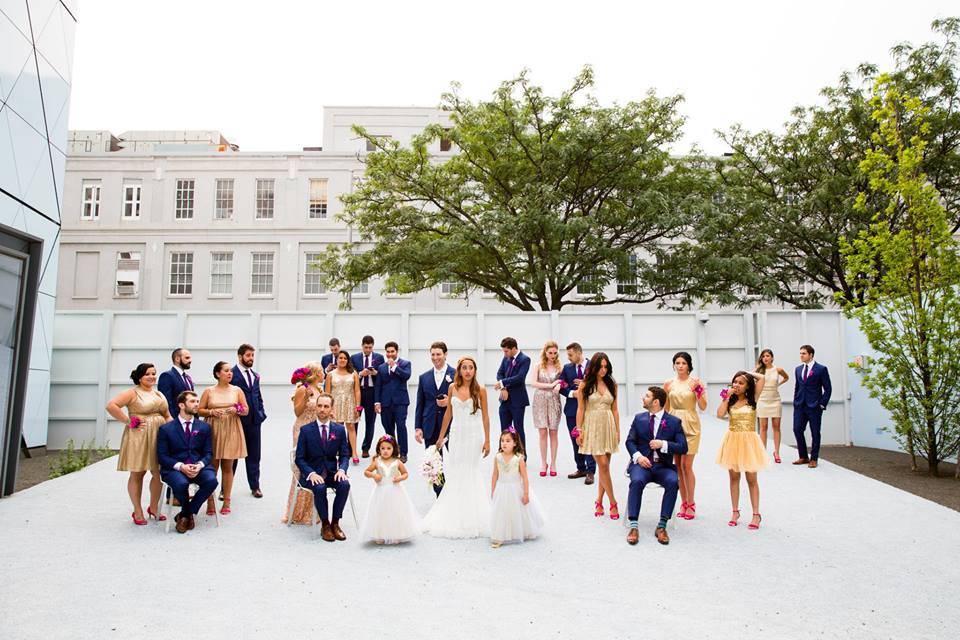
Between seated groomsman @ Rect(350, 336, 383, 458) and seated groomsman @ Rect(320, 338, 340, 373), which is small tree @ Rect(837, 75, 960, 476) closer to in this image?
seated groomsman @ Rect(350, 336, 383, 458)

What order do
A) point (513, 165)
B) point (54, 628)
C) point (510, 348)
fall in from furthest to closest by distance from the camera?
point (513, 165)
point (510, 348)
point (54, 628)

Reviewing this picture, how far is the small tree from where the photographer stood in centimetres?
1091

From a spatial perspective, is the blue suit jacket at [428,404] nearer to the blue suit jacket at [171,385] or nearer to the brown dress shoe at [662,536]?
the blue suit jacket at [171,385]

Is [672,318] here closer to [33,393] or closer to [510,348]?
[510,348]

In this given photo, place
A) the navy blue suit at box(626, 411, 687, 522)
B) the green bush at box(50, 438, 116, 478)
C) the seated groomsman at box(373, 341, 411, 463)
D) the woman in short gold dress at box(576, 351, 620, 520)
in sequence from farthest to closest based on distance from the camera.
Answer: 1. the green bush at box(50, 438, 116, 478)
2. the seated groomsman at box(373, 341, 411, 463)
3. the woman in short gold dress at box(576, 351, 620, 520)
4. the navy blue suit at box(626, 411, 687, 522)

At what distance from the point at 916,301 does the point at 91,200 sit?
36.9 meters

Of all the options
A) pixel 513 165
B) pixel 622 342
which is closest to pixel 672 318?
pixel 622 342

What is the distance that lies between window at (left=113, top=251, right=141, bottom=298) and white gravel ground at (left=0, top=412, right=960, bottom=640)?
2904cm

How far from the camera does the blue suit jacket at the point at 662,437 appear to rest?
23.3 feet

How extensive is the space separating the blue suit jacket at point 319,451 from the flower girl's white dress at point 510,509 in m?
1.57

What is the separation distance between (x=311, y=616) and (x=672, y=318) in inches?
515

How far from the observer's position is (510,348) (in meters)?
9.34

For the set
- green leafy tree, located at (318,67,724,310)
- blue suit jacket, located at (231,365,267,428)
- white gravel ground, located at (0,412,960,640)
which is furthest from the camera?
green leafy tree, located at (318,67,724,310)

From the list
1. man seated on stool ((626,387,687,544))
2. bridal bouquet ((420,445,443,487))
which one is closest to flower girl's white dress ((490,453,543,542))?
bridal bouquet ((420,445,443,487))
